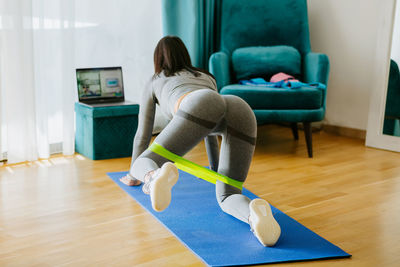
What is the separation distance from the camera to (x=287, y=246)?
1564mm

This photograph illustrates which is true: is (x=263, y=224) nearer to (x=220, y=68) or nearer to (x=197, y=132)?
(x=197, y=132)

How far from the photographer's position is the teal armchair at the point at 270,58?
9.39 feet

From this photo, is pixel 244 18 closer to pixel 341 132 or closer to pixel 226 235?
pixel 341 132

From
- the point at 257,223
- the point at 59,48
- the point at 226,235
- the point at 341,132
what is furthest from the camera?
the point at 341,132

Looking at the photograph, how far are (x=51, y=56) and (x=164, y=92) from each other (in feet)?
4.09

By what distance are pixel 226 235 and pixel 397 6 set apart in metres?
2.27

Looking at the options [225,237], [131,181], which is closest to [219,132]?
[225,237]

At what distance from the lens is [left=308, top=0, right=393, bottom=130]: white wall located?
3379 mm

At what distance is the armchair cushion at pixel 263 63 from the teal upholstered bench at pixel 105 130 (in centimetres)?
87

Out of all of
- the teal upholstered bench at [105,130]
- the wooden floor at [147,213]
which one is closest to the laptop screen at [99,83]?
the teal upholstered bench at [105,130]

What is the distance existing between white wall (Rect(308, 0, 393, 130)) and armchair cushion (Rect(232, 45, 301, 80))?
526 mm

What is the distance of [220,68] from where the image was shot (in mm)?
3076

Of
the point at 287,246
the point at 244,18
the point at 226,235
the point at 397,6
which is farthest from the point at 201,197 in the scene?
the point at 397,6

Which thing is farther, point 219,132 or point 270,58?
point 270,58
